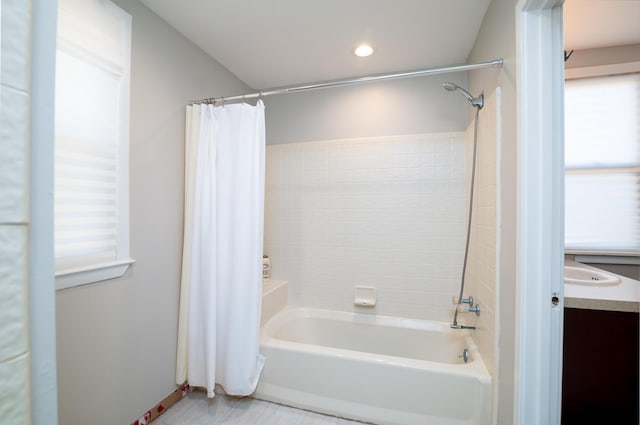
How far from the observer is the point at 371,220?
92.4 inches

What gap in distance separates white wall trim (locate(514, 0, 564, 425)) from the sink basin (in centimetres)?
41

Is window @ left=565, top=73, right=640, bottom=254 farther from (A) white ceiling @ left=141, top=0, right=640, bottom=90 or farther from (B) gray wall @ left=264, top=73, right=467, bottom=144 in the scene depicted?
(B) gray wall @ left=264, top=73, right=467, bottom=144

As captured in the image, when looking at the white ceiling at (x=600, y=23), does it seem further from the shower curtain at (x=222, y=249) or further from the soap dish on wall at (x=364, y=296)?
the soap dish on wall at (x=364, y=296)

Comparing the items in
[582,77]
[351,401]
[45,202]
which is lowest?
[351,401]

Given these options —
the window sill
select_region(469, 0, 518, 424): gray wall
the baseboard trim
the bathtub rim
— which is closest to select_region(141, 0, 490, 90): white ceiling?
select_region(469, 0, 518, 424): gray wall

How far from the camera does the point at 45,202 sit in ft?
1.20

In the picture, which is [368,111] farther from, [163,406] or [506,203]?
[163,406]

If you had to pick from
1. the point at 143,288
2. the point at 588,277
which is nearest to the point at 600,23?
the point at 588,277

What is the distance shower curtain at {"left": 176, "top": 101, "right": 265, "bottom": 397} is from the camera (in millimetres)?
1708

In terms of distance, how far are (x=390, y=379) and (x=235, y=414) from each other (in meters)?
0.96

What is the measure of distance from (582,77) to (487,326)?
1.82 metres

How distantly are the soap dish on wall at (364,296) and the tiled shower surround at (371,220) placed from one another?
42 mm

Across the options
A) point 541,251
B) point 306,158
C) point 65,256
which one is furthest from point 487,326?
point 65,256

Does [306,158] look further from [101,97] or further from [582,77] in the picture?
[582,77]
